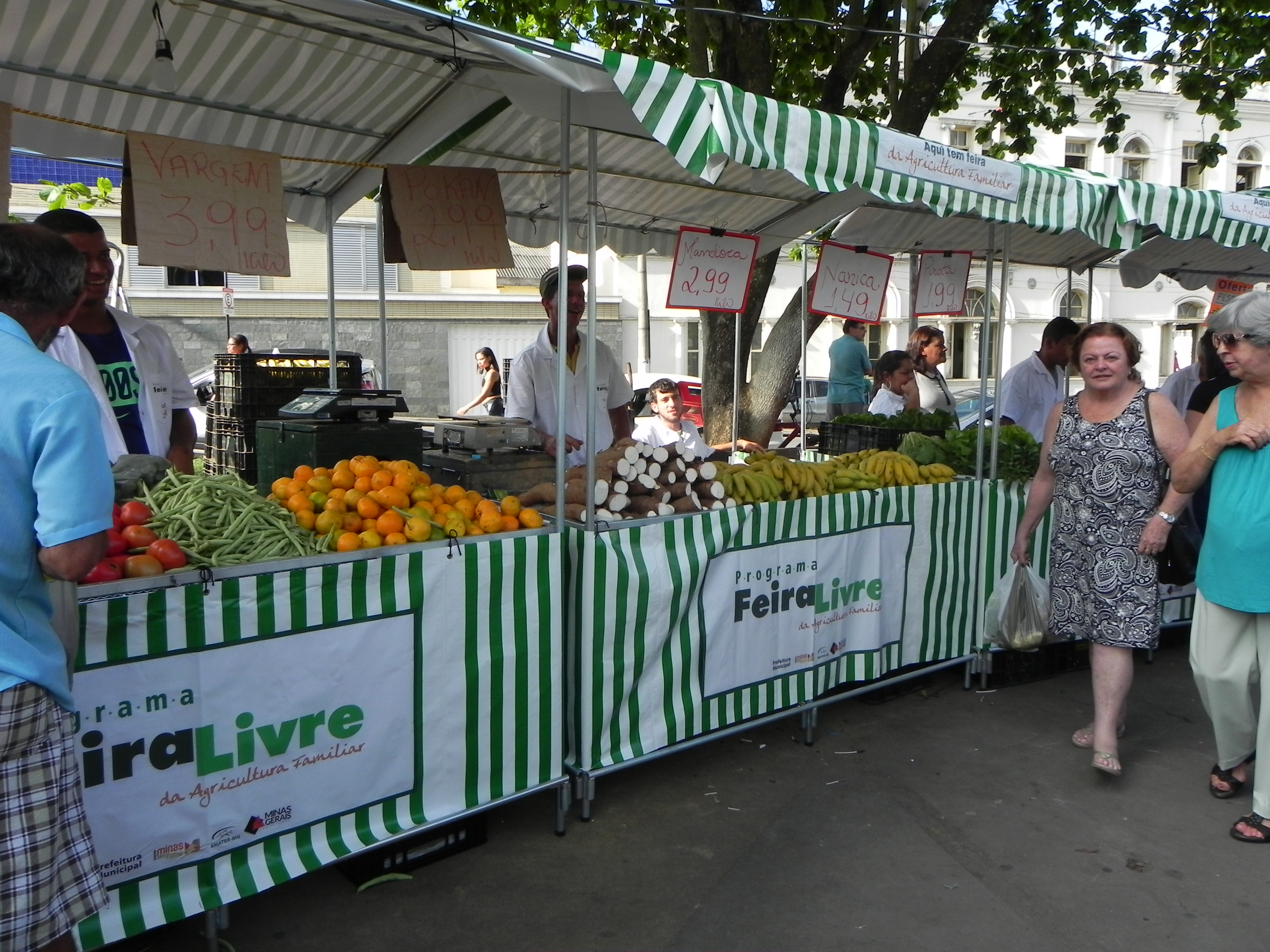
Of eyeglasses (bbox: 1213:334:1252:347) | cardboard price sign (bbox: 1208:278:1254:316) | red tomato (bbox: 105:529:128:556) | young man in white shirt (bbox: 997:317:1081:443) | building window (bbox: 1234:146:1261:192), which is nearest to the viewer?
red tomato (bbox: 105:529:128:556)

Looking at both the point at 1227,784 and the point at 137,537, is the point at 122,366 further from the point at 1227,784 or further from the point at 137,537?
the point at 1227,784

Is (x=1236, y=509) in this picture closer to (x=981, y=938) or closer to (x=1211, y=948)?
(x=1211, y=948)

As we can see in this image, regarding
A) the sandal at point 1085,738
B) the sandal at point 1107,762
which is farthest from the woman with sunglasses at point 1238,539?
the sandal at point 1085,738

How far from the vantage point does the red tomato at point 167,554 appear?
2.86 meters

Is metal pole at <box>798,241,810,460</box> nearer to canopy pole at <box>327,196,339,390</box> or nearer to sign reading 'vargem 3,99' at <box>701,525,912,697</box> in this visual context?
sign reading 'vargem 3,99' at <box>701,525,912,697</box>

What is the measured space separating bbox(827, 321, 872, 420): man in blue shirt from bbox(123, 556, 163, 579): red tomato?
750cm

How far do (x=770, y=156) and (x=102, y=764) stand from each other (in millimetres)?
2907

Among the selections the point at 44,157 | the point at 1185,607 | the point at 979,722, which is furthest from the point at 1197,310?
the point at 44,157

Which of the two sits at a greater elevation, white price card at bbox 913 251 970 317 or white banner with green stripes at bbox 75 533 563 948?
white price card at bbox 913 251 970 317

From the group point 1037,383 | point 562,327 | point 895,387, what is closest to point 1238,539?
point 562,327

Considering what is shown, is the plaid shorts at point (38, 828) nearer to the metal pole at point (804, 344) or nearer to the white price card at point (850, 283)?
the white price card at point (850, 283)

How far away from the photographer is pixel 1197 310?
108 feet

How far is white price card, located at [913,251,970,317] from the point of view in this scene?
7.02 metres

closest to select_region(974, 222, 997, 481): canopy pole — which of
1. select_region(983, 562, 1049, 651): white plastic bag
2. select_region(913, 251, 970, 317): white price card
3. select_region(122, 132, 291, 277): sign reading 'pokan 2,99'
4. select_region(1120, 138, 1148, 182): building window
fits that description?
select_region(983, 562, 1049, 651): white plastic bag
